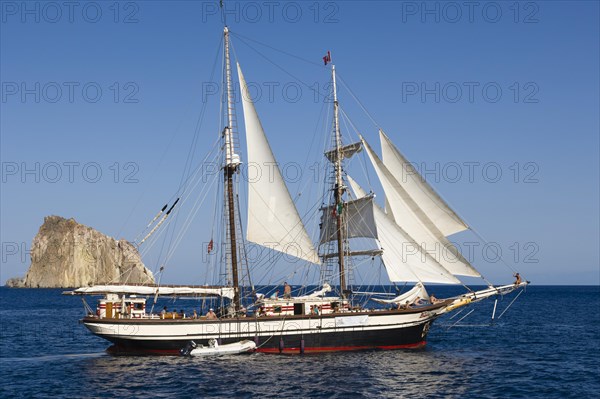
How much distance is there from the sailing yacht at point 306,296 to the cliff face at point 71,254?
447 ft

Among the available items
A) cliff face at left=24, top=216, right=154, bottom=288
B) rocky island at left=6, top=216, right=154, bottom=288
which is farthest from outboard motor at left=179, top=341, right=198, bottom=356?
cliff face at left=24, top=216, right=154, bottom=288

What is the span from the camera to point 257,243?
42844 mm

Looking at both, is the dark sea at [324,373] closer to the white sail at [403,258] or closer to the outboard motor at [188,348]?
the outboard motor at [188,348]

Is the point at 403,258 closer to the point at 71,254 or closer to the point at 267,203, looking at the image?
the point at 267,203

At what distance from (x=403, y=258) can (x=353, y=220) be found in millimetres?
5027

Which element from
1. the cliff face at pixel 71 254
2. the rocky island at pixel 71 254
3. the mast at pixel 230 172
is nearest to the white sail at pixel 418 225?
the mast at pixel 230 172

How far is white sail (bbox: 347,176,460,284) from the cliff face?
14063 cm

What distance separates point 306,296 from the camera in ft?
141

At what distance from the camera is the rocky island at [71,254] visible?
179875 millimetres

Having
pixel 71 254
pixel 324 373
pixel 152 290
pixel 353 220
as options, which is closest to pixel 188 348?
pixel 152 290

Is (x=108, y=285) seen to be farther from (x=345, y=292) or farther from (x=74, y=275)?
(x=74, y=275)

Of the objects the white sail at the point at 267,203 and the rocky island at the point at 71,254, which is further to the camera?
the rocky island at the point at 71,254

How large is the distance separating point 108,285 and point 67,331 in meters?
22.6

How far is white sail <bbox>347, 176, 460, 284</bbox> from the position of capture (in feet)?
136
